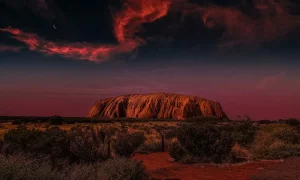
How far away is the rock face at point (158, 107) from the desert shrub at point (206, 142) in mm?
96594

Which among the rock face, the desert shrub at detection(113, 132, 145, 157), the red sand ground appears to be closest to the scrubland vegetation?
the desert shrub at detection(113, 132, 145, 157)

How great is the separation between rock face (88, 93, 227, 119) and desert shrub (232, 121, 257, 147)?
291ft

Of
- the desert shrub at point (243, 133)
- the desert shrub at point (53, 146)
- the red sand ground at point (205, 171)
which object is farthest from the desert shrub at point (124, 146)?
the desert shrub at point (243, 133)

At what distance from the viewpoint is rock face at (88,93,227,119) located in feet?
392

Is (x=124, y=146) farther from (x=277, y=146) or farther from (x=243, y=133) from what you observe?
(x=243, y=133)

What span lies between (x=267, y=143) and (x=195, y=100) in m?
105

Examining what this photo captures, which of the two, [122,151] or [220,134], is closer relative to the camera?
[122,151]

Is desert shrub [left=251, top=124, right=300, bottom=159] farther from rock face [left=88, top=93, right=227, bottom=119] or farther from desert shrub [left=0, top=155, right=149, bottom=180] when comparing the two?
rock face [left=88, top=93, right=227, bottom=119]

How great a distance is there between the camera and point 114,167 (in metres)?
10.6

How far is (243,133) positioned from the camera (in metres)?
25.5

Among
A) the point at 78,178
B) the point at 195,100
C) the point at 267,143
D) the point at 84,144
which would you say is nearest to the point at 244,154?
the point at 267,143

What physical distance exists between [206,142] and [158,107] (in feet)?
356

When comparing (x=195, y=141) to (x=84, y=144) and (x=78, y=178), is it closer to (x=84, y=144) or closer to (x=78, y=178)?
(x=84, y=144)

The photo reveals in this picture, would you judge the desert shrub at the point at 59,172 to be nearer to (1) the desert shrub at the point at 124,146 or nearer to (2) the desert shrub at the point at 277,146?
(1) the desert shrub at the point at 124,146
